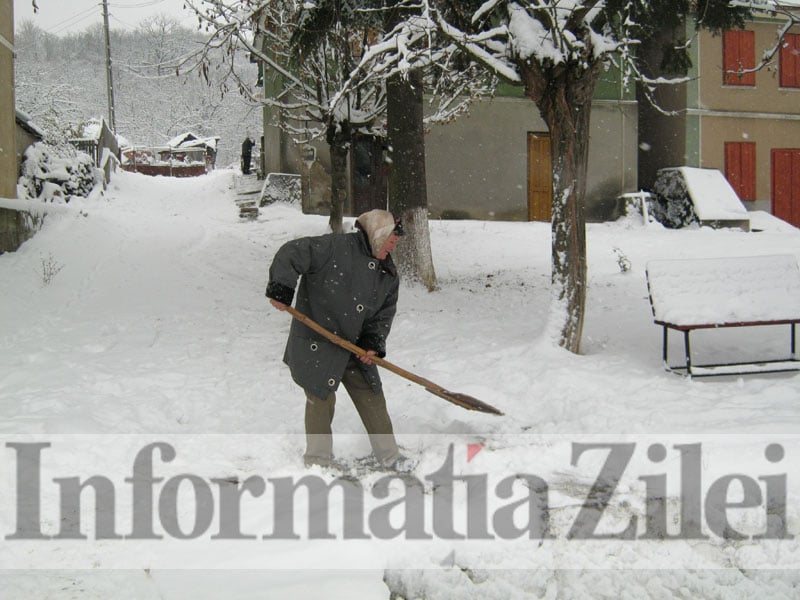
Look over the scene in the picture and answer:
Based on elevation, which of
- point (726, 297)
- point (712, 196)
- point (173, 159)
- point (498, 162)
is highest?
point (173, 159)

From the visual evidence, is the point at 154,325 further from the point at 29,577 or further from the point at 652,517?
the point at 652,517

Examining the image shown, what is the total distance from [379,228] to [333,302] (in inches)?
22.5

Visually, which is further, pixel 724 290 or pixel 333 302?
pixel 724 290

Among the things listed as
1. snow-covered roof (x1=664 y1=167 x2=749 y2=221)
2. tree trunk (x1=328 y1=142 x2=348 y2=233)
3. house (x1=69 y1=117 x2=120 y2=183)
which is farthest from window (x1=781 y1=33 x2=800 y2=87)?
house (x1=69 y1=117 x2=120 y2=183)

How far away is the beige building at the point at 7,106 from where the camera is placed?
12.0 meters

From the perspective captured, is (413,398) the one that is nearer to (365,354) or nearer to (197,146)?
(365,354)

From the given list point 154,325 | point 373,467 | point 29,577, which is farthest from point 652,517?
point 154,325

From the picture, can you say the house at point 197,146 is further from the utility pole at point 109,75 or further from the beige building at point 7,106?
the beige building at point 7,106

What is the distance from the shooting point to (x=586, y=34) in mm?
7098

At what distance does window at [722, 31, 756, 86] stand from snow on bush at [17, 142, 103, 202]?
17.4 m

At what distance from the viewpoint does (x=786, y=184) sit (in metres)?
20.4

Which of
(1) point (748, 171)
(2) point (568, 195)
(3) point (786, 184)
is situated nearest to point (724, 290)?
(2) point (568, 195)

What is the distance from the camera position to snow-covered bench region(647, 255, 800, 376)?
6.54 metres

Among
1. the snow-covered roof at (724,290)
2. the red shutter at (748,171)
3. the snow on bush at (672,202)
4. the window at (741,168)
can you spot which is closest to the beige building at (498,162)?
the snow on bush at (672,202)
